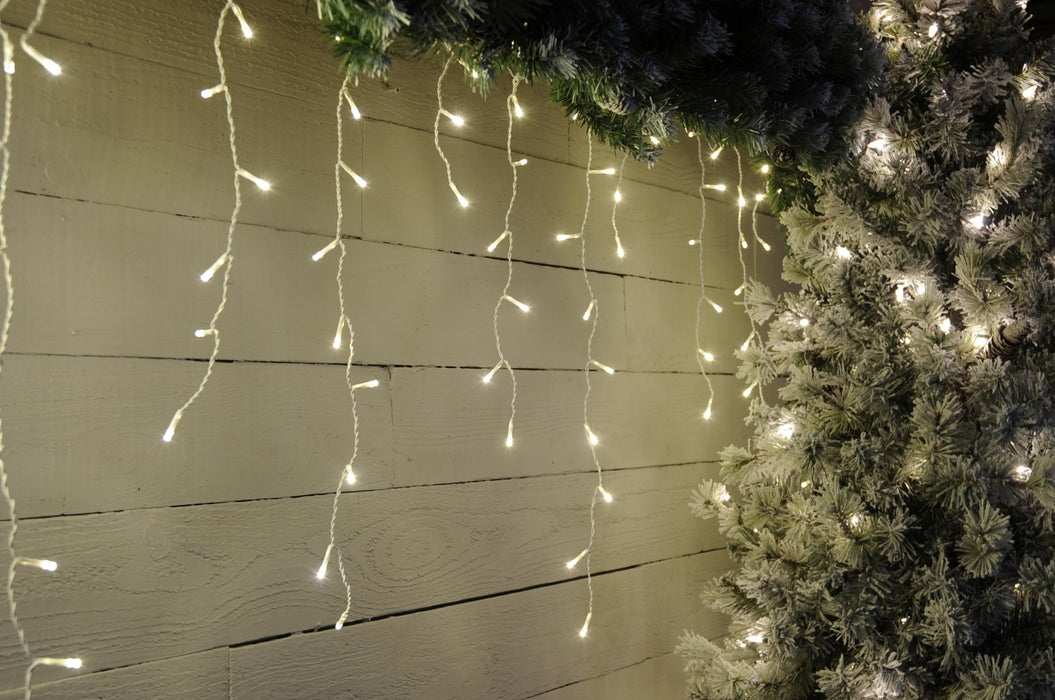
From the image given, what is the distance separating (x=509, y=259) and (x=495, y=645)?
755 mm

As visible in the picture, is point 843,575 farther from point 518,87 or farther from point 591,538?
point 518,87

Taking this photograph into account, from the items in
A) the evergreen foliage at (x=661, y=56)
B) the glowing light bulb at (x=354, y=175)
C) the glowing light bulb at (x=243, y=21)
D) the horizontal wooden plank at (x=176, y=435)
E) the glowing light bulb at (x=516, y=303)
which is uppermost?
the glowing light bulb at (x=243, y=21)

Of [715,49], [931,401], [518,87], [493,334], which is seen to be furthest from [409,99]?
[931,401]

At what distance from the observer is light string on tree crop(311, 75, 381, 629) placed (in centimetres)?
138

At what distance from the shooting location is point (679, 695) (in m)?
1.87

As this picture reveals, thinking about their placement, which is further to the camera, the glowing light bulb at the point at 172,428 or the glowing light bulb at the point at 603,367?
the glowing light bulb at the point at 603,367

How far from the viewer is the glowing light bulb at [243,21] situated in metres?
1.24

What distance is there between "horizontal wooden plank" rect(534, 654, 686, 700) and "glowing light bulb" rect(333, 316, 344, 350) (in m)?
0.82

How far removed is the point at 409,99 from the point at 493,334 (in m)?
0.47

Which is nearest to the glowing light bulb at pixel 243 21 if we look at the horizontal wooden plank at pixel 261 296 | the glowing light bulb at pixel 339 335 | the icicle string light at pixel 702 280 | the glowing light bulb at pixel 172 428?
the horizontal wooden plank at pixel 261 296

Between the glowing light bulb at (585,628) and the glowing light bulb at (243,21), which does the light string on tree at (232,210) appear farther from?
the glowing light bulb at (585,628)

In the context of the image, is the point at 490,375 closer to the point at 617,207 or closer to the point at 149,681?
the point at 617,207

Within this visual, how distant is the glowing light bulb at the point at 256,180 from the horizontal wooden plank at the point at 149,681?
2.42 feet

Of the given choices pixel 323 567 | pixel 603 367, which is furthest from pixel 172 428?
pixel 603 367
